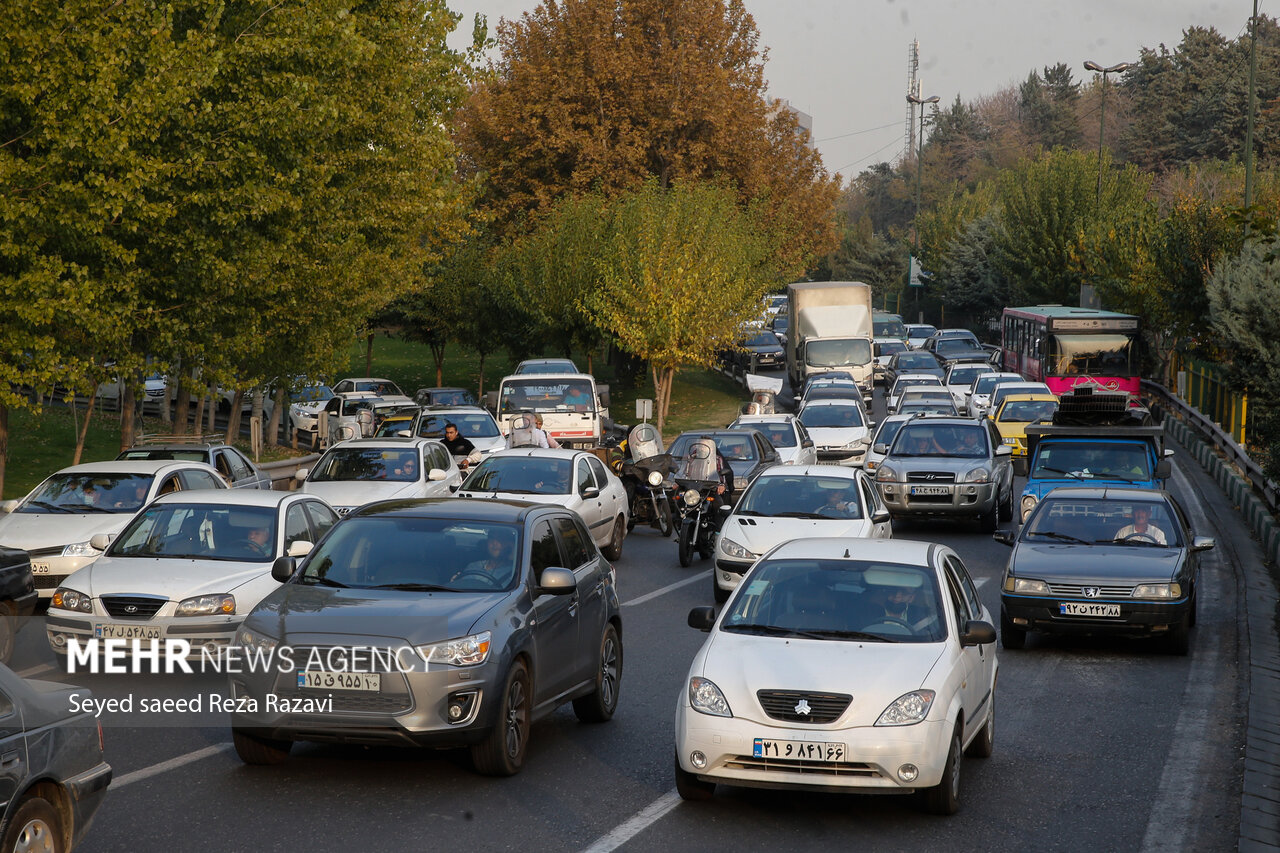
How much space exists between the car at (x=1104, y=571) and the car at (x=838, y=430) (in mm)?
16386

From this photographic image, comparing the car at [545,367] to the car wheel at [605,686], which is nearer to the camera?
the car wheel at [605,686]

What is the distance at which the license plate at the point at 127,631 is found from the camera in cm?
1094

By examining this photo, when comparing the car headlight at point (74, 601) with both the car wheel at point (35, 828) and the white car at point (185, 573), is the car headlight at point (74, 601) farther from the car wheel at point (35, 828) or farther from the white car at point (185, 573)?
the car wheel at point (35, 828)

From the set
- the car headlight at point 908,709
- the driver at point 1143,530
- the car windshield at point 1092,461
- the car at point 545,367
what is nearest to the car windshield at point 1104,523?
the driver at point 1143,530

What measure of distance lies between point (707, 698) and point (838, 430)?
24.9 m

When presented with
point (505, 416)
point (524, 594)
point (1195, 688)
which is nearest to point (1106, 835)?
point (524, 594)

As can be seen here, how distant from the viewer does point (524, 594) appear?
8914mm

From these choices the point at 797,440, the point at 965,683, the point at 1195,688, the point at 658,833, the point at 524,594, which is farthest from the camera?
the point at 797,440

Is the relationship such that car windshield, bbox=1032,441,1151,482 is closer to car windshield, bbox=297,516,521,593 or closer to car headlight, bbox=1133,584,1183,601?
car headlight, bbox=1133,584,1183,601

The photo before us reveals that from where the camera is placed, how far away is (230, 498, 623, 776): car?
798 cm

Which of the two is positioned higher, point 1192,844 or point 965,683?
point 965,683

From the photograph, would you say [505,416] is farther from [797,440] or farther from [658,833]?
[658,833]

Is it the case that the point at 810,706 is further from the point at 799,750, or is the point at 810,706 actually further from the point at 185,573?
the point at 185,573

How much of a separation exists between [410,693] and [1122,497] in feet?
29.6
